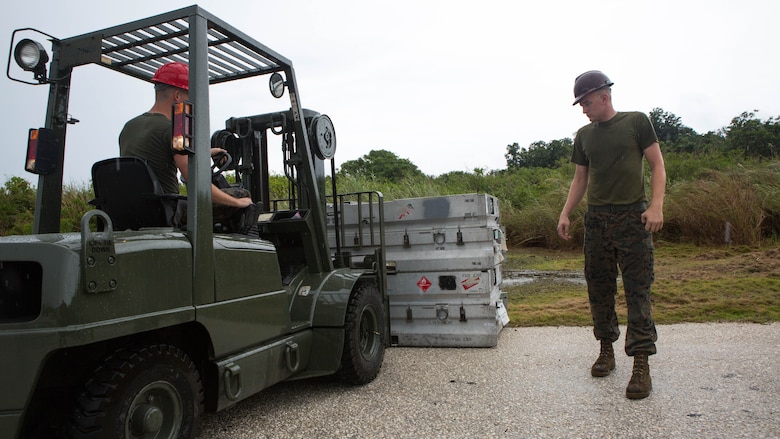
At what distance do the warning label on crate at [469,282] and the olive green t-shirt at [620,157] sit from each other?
1561 mm

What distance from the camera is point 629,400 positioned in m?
3.61

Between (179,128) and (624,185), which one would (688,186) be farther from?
(179,128)

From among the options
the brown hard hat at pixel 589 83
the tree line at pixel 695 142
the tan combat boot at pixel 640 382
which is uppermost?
the tree line at pixel 695 142

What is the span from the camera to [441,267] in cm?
550

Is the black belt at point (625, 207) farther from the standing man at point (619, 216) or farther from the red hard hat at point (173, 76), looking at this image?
the red hard hat at point (173, 76)

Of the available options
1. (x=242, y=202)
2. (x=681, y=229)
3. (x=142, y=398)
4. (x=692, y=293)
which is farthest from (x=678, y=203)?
(x=142, y=398)

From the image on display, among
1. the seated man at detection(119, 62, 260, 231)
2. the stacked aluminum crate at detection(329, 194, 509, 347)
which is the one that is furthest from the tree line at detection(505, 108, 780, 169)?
the seated man at detection(119, 62, 260, 231)

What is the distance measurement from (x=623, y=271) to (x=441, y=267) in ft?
6.26

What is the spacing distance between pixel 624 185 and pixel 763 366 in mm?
1718

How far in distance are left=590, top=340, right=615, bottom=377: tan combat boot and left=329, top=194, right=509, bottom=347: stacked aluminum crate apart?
4.01ft

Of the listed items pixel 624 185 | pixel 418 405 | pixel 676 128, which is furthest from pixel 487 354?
pixel 676 128

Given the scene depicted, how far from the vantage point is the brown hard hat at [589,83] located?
4.00 metres

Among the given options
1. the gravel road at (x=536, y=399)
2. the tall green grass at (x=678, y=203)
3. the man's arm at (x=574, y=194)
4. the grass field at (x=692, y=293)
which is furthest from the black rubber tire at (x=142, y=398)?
the grass field at (x=692, y=293)

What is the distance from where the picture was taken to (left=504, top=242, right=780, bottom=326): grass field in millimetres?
6008
